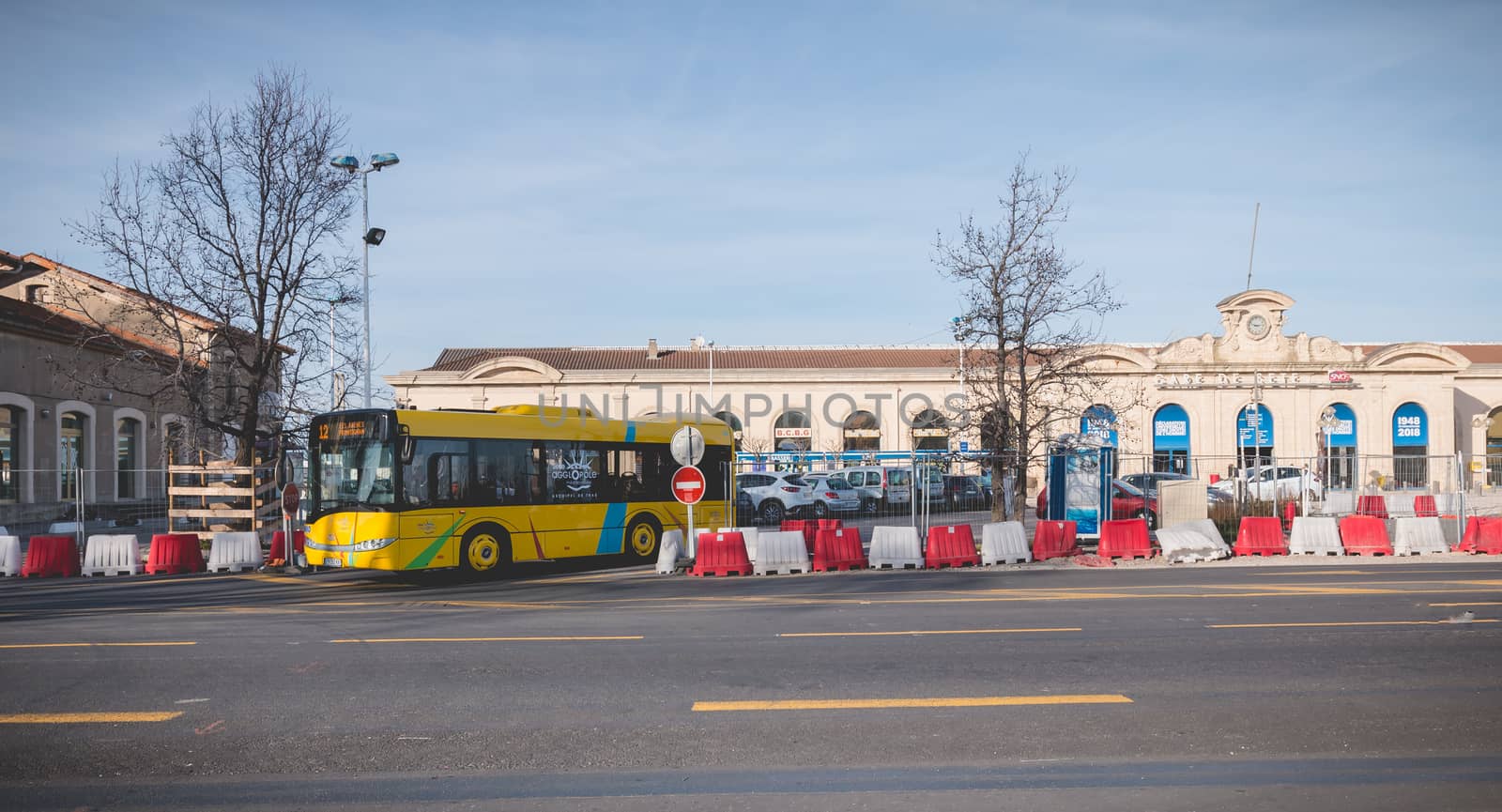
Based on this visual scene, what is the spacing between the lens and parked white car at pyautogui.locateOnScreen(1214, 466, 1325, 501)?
26.2 metres

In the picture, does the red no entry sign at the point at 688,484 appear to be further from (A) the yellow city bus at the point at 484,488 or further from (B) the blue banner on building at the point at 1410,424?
(B) the blue banner on building at the point at 1410,424

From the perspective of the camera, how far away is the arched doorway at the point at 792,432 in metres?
61.2

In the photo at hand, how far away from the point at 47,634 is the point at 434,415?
7.13 metres

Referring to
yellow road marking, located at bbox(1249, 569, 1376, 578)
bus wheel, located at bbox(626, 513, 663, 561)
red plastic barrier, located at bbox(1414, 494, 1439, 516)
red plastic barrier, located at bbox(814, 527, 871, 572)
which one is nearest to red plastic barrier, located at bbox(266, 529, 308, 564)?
bus wheel, located at bbox(626, 513, 663, 561)

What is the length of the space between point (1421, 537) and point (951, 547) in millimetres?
9026

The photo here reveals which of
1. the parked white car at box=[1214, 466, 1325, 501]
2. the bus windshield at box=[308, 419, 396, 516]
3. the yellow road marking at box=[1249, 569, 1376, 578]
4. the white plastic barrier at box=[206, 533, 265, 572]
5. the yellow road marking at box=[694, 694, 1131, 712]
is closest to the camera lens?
the yellow road marking at box=[694, 694, 1131, 712]

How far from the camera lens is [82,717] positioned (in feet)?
24.7

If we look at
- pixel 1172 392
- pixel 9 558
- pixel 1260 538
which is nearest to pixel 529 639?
pixel 9 558

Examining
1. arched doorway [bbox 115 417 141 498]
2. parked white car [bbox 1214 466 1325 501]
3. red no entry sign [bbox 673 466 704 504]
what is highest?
arched doorway [bbox 115 417 141 498]

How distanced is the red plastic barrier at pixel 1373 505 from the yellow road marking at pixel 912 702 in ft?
67.0

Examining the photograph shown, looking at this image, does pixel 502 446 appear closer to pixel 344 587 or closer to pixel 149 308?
pixel 344 587

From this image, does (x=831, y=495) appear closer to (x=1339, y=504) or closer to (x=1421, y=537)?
(x=1339, y=504)

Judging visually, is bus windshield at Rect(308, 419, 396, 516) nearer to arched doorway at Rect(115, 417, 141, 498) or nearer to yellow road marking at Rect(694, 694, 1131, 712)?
yellow road marking at Rect(694, 694, 1131, 712)

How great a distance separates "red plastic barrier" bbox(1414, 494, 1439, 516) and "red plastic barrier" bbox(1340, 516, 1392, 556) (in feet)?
11.5
